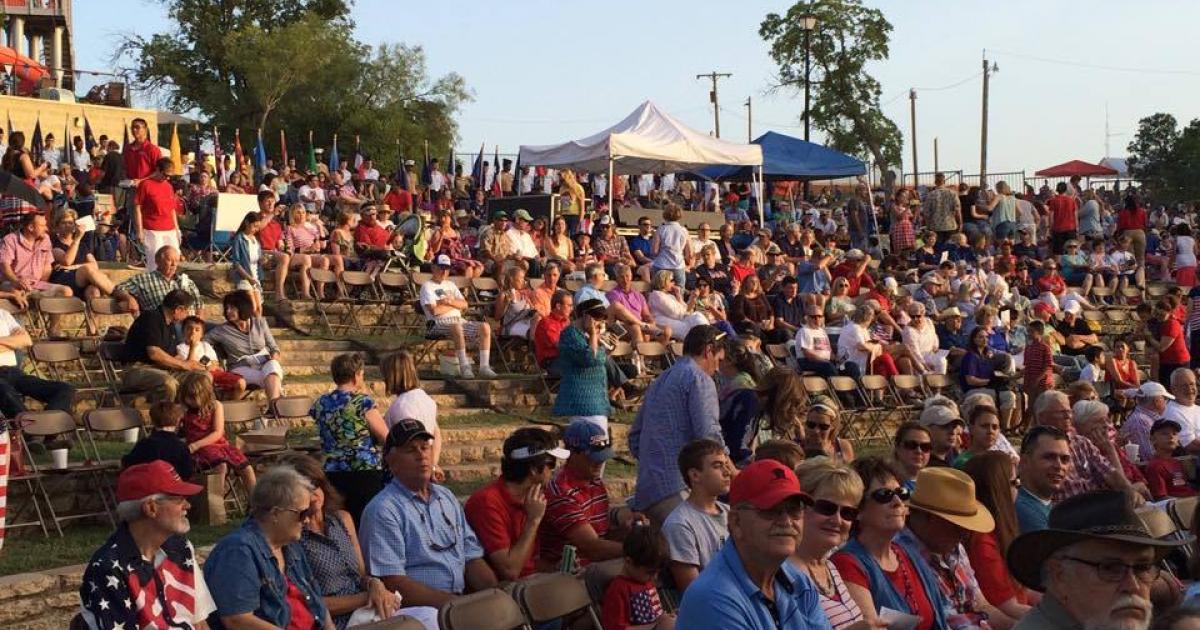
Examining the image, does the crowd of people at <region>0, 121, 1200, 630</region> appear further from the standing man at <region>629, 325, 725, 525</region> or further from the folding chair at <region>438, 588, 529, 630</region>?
the folding chair at <region>438, 588, 529, 630</region>

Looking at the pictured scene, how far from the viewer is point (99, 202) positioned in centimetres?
2017

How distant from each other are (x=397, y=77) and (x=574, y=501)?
142 feet

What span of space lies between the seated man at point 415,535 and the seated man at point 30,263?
7067 mm

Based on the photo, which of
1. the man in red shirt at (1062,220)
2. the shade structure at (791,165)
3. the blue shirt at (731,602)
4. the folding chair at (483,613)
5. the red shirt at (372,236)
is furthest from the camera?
the shade structure at (791,165)

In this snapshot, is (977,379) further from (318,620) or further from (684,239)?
(318,620)

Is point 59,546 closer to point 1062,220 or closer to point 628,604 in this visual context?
point 628,604

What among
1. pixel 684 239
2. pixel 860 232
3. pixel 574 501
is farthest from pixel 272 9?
pixel 574 501

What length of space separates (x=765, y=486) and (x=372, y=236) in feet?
43.4

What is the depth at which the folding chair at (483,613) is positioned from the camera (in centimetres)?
602

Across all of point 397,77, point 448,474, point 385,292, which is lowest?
point 448,474

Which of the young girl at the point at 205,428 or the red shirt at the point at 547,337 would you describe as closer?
the young girl at the point at 205,428

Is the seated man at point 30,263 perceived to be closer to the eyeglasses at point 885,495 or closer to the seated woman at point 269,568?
the seated woman at point 269,568

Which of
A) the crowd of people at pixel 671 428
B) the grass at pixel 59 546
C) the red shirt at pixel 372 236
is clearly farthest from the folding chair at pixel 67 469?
the red shirt at pixel 372 236

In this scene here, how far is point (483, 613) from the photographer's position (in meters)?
6.10
